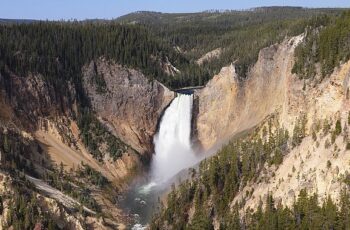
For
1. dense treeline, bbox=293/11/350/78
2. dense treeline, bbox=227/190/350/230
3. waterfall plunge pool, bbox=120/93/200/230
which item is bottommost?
waterfall plunge pool, bbox=120/93/200/230

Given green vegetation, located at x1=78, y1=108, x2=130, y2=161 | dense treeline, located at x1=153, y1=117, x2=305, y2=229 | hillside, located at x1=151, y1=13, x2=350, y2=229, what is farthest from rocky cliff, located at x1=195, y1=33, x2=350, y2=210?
green vegetation, located at x1=78, y1=108, x2=130, y2=161

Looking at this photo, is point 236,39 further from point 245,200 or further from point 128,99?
point 245,200

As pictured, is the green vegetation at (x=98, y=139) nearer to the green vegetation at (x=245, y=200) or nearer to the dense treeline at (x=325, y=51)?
the green vegetation at (x=245, y=200)

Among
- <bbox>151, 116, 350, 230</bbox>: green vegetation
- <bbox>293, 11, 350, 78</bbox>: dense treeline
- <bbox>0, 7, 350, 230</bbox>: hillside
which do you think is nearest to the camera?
<bbox>151, 116, 350, 230</bbox>: green vegetation

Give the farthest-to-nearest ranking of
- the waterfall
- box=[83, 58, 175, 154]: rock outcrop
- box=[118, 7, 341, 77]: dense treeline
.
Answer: box=[118, 7, 341, 77]: dense treeline → box=[83, 58, 175, 154]: rock outcrop → the waterfall

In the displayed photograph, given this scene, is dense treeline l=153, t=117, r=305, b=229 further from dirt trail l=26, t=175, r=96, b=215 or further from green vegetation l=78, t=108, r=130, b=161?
green vegetation l=78, t=108, r=130, b=161

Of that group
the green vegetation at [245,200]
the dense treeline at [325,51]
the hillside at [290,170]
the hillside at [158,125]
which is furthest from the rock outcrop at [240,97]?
the green vegetation at [245,200]

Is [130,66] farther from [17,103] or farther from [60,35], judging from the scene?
[17,103]
